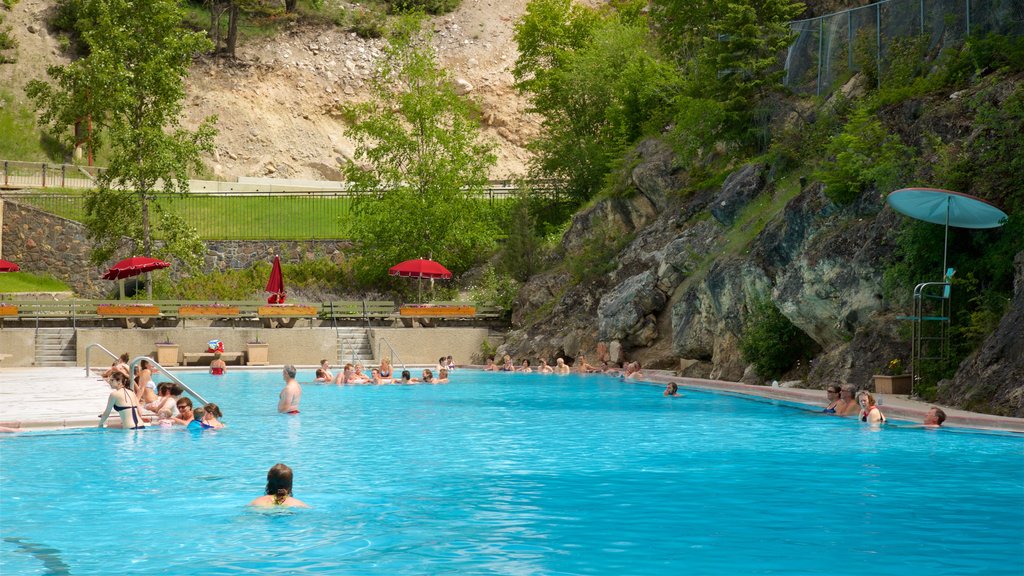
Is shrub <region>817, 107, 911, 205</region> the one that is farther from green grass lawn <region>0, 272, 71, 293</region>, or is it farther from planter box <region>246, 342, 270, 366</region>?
green grass lawn <region>0, 272, 71, 293</region>

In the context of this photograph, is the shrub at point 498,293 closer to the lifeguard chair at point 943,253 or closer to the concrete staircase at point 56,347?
the concrete staircase at point 56,347

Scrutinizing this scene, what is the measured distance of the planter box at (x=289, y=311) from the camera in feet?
128

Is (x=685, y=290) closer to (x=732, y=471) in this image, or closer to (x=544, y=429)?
(x=544, y=429)

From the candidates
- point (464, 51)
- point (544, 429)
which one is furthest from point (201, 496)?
point (464, 51)

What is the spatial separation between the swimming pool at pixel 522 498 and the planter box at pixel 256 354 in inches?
639

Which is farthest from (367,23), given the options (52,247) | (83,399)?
(83,399)

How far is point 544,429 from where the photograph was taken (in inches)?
752

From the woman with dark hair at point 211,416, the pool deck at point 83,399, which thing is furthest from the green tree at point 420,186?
the woman with dark hair at point 211,416

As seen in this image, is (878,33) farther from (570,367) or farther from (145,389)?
(145,389)

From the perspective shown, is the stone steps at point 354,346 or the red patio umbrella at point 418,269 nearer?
the stone steps at point 354,346

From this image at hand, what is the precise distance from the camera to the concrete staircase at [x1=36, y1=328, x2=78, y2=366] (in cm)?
3545

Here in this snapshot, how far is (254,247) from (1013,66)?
3474 centimetres

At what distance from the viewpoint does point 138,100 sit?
41.1m

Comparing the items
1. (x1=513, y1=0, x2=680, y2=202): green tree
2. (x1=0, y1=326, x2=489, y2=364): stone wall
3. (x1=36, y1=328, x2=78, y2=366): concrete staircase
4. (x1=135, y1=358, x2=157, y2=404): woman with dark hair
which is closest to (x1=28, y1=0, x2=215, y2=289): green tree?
(x1=0, y1=326, x2=489, y2=364): stone wall
